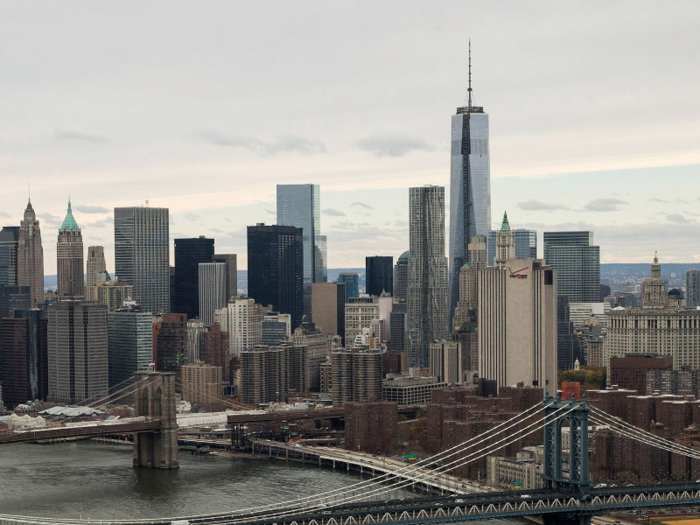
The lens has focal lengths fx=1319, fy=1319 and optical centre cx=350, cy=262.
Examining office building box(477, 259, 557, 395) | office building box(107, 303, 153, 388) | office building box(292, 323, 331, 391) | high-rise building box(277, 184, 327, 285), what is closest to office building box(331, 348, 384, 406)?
office building box(477, 259, 557, 395)

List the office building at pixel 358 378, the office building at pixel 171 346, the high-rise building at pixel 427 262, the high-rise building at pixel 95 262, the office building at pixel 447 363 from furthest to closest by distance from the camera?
the high-rise building at pixel 95 262
the high-rise building at pixel 427 262
the office building at pixel 171 346
the office building at pixel 447 363
the office building at pixel 358 378

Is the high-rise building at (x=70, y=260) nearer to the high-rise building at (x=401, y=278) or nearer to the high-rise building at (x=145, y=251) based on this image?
the high-rise building at (x=145, y=251)

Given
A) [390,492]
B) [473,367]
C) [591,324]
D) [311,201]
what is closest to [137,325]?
[473,367]

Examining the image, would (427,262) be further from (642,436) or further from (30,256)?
(642,436)

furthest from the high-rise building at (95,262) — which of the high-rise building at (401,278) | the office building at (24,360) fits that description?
the office building at (24,360)

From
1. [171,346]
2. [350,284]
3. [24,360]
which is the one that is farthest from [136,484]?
[350,284]

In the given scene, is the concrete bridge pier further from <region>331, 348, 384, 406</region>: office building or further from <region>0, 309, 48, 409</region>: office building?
<region>0, 309, 48, 409</region>: office building
